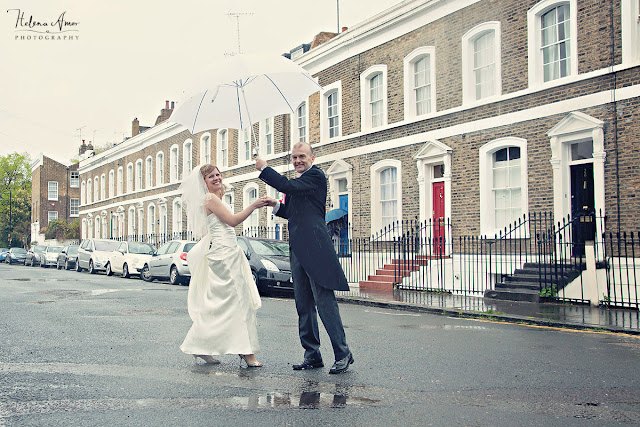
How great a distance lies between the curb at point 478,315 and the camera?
9.70 m

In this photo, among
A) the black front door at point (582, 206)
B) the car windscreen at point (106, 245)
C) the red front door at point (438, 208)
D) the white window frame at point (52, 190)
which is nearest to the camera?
the black front door at point (582, 206)

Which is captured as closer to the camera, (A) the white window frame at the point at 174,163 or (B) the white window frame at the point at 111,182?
(A) the white window frame at the point at 174,163

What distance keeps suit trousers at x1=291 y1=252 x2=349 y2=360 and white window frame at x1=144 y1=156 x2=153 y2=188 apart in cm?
3846

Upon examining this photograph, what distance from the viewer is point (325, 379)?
571 centimetres

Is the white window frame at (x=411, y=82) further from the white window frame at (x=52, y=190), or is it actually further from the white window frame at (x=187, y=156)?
the white window frame at (x=52, y=190)

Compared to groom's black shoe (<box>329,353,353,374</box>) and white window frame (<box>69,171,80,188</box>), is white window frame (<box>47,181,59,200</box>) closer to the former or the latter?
white window frame (<box>69,171,80,188</box>)

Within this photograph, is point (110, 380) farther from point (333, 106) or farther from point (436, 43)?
point (333, 106)

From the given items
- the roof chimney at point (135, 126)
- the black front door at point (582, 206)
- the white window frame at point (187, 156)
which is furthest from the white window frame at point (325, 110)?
the roof chimney at point (135, 126)

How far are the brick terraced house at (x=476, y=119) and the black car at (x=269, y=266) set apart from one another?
9.50ft

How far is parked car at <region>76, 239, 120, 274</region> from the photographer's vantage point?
28.1 metres

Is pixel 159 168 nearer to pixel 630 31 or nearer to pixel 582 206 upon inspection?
pixel 582 206

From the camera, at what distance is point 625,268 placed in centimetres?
1312

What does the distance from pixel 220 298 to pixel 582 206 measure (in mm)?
10978

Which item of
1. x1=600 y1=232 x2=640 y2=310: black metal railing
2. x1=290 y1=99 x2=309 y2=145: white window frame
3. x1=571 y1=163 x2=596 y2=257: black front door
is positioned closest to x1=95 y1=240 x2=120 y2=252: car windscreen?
x1=290 y1=99 x2=309 y2=145: white window frame
